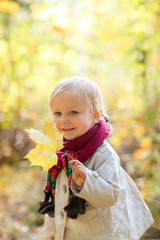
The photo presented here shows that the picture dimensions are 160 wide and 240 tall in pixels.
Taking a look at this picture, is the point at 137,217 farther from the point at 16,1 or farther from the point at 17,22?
the point at 17,22

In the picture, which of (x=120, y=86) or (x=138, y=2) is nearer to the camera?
(x=138, y=2)

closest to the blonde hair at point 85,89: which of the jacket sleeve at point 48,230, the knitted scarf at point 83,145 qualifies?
the knitted scarf at point 83,145

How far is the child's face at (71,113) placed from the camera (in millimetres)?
1451

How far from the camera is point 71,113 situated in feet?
4.83

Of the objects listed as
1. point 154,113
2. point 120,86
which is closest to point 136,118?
point 154,113

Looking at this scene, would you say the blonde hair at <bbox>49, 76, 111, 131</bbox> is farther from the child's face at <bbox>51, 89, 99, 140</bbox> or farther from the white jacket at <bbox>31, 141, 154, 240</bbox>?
the white jacket at <bbox>31, 141, 154, 240</bbox>

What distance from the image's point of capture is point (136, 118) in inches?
176

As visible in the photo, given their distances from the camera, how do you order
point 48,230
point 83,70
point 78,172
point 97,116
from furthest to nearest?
1. point 83,70
2. point 48,230
3. point 97,116
4. point 78,172

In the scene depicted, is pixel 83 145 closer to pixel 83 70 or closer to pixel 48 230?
pixel 48 230

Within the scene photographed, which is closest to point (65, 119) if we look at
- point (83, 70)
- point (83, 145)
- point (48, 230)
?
point (83, 145)

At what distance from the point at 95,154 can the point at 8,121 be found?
3673 millimetres

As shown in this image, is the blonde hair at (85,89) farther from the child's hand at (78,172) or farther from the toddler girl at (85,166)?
the child's hand at (78,172)

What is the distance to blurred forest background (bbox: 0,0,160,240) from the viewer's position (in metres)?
4.27

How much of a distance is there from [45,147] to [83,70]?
5.16 meters
